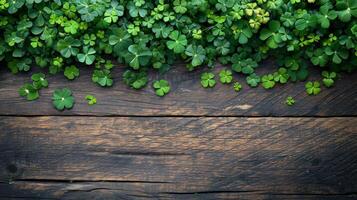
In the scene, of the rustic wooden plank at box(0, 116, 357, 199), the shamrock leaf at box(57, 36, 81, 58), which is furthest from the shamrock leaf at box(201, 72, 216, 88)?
the shamrock leaf at box(57, 36, 81, 58)

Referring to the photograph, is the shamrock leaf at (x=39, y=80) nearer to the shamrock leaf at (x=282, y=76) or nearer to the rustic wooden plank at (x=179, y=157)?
the rustic wooden plank at (x=179, y=157)

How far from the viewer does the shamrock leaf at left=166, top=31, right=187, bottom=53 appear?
6.85 feet

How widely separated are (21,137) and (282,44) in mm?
1078

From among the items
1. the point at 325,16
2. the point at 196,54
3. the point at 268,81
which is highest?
the point at 325,16

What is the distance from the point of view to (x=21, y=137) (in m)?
2.22

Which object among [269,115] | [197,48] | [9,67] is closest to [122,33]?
[197,48]

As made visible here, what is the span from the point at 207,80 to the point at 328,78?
0.46m

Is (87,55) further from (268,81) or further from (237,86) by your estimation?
(268,81)

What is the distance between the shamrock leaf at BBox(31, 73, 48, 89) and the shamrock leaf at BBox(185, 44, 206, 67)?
58 centimetres

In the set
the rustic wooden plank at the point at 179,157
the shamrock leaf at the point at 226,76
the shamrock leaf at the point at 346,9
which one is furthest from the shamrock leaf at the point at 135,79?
the shamrock leaf at the point at 346,9

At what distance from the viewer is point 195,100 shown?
2184mm

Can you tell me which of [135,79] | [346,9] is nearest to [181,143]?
[135,79]

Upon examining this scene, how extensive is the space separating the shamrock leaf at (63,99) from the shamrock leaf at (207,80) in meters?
0.52

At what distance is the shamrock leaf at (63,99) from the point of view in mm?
2197
